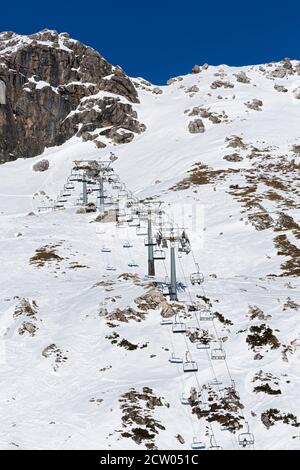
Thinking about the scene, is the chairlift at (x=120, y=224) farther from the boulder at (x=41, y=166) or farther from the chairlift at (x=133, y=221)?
the boulder at (x=41, y=166)

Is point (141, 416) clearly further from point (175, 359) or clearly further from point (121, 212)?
point (121, 212)

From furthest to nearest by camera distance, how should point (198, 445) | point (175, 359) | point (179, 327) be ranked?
1. point (179, 327)
2. point (175, 359)
3. point (198, 445)

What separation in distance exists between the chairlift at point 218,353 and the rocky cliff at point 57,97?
10593 cm

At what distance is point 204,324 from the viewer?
34.9 metres

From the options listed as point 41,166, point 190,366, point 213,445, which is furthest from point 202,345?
point 41,166

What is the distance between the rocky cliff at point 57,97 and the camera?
139125 millimetres

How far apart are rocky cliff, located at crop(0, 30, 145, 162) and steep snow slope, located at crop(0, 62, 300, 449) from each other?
47436mm

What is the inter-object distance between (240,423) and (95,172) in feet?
248

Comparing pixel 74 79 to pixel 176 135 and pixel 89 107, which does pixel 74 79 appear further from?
pixel 176 135

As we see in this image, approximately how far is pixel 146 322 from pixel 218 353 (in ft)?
18.6

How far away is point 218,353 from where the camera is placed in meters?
31.3

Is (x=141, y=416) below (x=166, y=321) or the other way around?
below

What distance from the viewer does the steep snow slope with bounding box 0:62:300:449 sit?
83.7 ft

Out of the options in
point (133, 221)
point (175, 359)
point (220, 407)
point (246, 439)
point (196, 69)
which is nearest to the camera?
point (246, 439)
